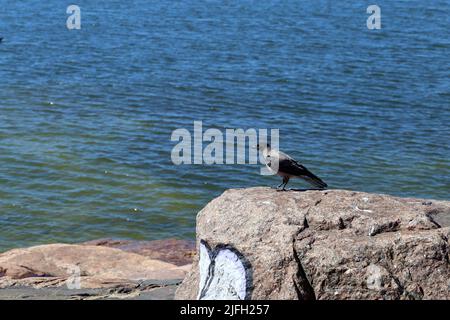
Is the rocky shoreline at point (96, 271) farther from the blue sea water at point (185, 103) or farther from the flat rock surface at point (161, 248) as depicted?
the blue sea water at point (185, 103)

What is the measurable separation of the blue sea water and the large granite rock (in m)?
11.7

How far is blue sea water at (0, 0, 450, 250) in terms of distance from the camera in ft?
89.1

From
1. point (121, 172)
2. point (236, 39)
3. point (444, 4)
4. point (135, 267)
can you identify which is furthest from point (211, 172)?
point (444, 4)

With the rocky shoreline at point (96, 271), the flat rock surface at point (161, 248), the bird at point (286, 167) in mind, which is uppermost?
the bird at point (286, 167)

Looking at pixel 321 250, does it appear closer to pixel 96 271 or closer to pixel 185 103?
pixel 96 271

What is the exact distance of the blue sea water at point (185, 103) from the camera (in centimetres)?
2716

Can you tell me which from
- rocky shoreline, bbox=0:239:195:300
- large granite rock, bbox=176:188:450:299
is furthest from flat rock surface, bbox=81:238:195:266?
large granite rock, bbox=176:188:450:299

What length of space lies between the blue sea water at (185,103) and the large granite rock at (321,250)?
38.2 ft

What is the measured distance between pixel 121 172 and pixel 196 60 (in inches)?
656

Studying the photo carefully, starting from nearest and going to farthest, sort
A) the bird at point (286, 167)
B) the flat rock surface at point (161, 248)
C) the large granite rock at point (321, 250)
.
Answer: the large granite rock at point (321, 250) < the bird at point (286, 167) < the flat rock surface at point (161, 248)

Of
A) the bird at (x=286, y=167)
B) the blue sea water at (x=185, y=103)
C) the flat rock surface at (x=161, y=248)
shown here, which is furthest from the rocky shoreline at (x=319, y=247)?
the blue sea water at (x=185, y=103)

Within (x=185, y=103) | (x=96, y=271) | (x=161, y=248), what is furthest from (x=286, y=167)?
(x=185, y=103)

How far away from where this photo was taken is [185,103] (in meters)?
36.8
